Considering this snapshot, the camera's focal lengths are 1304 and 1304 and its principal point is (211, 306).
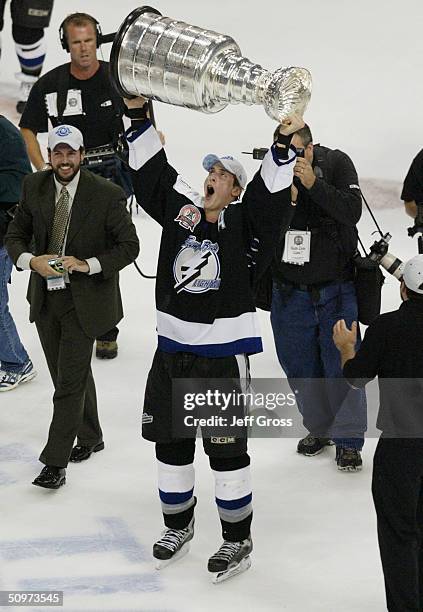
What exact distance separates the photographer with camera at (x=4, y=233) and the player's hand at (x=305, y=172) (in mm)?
1387

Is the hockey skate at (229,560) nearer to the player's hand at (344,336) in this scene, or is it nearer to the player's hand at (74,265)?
the player's hand at (344,336)

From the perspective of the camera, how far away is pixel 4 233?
5.43 metres

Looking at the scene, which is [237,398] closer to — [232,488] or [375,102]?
[232,488]

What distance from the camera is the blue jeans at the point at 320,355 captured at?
4840 millimetres

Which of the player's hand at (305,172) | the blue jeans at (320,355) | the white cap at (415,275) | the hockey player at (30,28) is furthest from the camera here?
the hockey player at (30,28)

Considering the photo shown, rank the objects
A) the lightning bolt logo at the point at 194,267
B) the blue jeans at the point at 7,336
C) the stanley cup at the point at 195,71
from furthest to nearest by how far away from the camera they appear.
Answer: the blue jeans at the point at 7,336, the lightning bolt logo at the point at 194,267, the stanley cup at the point at 195,71

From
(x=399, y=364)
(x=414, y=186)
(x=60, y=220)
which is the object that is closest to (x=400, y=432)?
(x=399, y=364)

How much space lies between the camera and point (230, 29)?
930cm

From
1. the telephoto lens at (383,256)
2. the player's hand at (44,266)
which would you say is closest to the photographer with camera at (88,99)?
the player's hand at (44,266)

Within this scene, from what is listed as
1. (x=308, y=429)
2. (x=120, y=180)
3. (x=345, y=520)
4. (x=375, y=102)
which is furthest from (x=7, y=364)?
(x=375, y=102)

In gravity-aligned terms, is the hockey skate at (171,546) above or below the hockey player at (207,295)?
below

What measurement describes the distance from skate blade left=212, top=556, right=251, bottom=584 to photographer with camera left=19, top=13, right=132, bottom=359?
2015mm

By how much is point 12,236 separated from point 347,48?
4.76 meters

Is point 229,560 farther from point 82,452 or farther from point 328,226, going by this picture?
point 328,226
